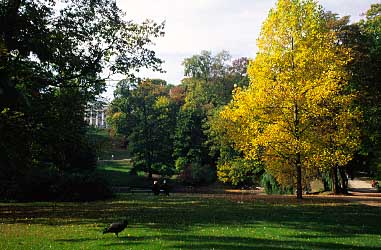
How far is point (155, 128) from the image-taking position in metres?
63.7

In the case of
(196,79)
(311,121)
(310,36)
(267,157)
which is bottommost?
(267,157)

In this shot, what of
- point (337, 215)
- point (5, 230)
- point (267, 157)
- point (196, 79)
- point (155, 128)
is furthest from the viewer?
point (196, 79)

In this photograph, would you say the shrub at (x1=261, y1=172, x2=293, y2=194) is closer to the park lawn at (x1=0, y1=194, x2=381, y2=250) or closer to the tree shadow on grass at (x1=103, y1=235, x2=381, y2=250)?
the park lawn at (x1=0, y1=194, x2=381, y2=250)

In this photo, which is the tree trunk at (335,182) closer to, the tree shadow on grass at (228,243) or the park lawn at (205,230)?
the park lawn at (205,230)

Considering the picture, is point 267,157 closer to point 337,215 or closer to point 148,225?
point 337,215

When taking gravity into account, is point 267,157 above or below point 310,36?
below

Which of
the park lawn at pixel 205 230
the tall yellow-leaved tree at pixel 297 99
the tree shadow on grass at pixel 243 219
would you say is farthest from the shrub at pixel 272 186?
the park lawn at pixel 205 230

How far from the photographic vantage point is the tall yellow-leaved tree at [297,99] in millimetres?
24703

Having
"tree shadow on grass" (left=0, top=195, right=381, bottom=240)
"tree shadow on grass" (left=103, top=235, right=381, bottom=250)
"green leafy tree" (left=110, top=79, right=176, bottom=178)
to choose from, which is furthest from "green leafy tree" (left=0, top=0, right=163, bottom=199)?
"green leafy tree" (left=110, top=79, right=176, bottom=178)

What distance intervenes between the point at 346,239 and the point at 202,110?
55.7 metres

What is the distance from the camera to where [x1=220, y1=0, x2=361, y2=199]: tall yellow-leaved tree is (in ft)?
81.0

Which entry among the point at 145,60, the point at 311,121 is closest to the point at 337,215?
the point at 311,121

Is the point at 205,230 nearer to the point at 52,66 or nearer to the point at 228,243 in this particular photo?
the point at 228,243

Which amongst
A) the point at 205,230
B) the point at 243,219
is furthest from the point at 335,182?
the point at 205,230
